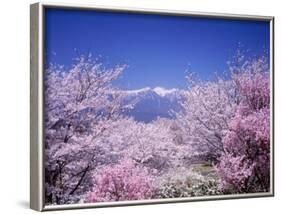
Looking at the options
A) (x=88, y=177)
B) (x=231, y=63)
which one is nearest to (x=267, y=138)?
(x=231, y=63)

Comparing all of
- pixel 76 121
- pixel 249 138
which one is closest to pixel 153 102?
pixel 76 121

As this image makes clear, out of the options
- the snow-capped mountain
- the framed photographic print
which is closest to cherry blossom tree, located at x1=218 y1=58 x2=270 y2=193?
the framed photographic print

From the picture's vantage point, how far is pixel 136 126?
648cm

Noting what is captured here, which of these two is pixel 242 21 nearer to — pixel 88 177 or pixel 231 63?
pixel 231 63

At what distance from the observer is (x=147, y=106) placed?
21.6 ft

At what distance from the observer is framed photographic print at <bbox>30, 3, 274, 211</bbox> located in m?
6.12

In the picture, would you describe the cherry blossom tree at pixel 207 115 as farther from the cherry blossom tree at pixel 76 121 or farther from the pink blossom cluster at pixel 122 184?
the cherry blossom tree at pixel 76 121

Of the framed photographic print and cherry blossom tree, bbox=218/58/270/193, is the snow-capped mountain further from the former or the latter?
cherry blossom tree, bbox=218/58/270/193

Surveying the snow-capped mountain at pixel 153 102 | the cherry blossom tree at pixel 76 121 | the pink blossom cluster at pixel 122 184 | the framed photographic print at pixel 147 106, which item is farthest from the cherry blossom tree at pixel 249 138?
the cherry blossom tree at pixel 76 121

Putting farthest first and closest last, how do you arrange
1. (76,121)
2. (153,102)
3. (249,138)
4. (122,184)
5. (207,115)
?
(249,138) < (207,115) < (153,102) < (122,184) < (76,121)

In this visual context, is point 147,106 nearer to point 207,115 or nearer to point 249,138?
point 207,115

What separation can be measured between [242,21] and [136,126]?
1531 mm

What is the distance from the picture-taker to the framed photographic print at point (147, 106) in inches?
241

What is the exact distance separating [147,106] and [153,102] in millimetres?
66
